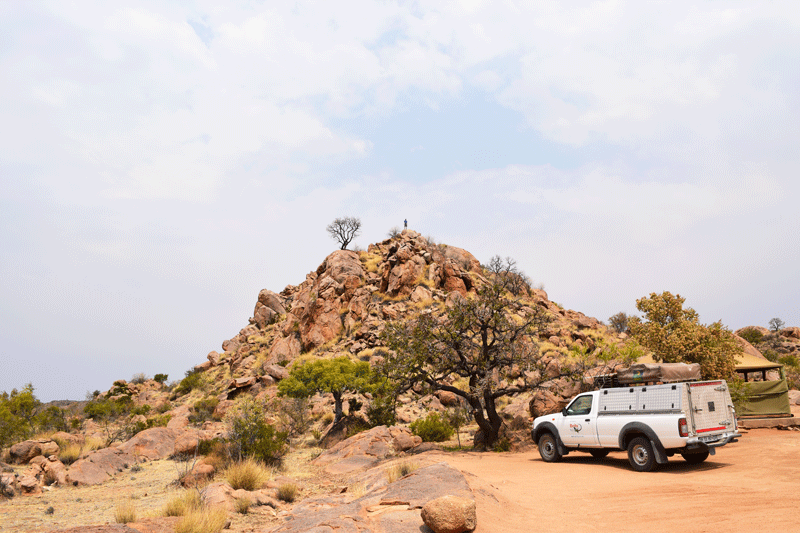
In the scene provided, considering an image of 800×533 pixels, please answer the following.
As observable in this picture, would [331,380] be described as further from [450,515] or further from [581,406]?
[450,515]

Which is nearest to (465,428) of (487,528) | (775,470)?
(775,470)

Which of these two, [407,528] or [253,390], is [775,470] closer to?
[407,528]

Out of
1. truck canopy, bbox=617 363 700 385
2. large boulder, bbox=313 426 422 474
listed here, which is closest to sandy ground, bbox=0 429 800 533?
large boulder, bbox=313 426 422 474

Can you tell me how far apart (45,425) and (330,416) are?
16.4 m

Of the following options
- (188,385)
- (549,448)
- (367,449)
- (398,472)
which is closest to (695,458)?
(549,448)

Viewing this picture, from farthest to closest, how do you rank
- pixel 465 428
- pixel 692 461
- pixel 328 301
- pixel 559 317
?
pixel 559 317 < pixel 328 301 < pixel 465 428 < pixel 692 461

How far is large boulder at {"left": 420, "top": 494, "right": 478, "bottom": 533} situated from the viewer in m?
7.32

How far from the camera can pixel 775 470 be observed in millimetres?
12461

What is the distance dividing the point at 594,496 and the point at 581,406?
457 cm

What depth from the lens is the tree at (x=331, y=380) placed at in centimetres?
2447

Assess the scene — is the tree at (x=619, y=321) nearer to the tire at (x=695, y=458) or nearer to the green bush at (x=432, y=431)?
the green bush at (x=432, y=431)

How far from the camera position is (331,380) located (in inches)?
955

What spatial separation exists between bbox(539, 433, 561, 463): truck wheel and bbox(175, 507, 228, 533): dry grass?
10.0m

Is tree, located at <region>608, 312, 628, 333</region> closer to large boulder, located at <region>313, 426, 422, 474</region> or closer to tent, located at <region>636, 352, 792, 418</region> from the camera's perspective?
tent, located at <region>636, 352, 792, 418</region>
